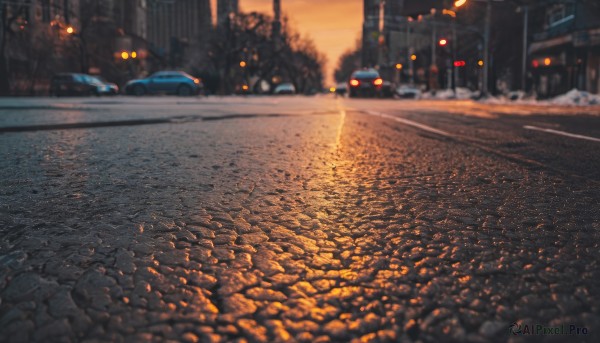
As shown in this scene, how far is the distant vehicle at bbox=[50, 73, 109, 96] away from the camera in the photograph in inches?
1272

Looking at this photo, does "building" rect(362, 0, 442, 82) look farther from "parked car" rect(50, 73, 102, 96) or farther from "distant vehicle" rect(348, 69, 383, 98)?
"parked car" rect(50, 73, 102, 96)

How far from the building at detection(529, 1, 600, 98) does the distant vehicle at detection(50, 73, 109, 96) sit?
82.3 ft

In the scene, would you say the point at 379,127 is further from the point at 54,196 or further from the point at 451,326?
the point at 451,326

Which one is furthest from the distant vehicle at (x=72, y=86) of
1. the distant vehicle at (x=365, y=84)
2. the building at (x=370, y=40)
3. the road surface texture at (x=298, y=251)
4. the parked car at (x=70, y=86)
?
the building at (x=370, y=40)

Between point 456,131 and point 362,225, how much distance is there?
5274mm

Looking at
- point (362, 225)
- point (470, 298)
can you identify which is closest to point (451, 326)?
point (470, 298)

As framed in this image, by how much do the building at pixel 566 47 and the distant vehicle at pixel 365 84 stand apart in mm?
9669

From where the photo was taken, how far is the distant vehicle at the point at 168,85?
34.1 metres

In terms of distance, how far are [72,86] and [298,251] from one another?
33.7 m

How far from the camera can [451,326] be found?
1211 mm

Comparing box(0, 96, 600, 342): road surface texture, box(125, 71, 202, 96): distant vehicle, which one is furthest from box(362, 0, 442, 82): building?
box(0, 96, 600, 342): road surface texture

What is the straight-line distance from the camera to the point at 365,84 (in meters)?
32.8

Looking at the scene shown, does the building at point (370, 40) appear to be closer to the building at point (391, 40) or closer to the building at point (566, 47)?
the building at point (391, 40)

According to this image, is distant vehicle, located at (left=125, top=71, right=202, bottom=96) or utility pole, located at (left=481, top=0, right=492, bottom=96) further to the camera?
distant vehicle, located at (left=125, top=71, right=202, bottom=96)
